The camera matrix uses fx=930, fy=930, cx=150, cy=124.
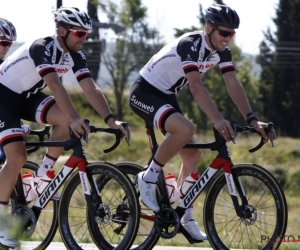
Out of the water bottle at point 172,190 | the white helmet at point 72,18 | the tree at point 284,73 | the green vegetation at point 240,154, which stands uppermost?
the white helmet at point 72,18

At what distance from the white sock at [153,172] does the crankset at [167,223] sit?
0.29 meters

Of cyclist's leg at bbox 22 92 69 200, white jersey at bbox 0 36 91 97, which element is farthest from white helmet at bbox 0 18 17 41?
cyclist's leg at bbox 22 92 69 200

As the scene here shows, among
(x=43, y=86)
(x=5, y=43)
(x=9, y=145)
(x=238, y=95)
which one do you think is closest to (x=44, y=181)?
(x=9, y=145)

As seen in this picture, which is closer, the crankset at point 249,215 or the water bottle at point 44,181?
the crankset at point 249,215

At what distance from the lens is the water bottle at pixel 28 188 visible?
8.35m

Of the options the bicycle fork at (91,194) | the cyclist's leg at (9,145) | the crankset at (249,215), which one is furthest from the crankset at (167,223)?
the cyclist's leg at (9,145)

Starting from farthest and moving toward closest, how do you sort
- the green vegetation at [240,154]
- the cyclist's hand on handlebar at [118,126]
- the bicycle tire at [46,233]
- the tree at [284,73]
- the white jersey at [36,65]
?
the tree at [284,73]
the green vegetation at [240,154]
the bicycle tire at [46,233]
the cyclist's hand on handlebar at [118,126]
the white jersey at [36,65]

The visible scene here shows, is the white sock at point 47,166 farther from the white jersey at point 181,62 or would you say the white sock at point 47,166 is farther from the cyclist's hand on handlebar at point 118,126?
the white jersey at point 181,62

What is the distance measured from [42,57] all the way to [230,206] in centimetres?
202

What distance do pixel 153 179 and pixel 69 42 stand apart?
1384 mm

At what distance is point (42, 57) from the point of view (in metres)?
7.73

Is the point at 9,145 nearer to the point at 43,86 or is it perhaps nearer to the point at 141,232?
the point at 43,86

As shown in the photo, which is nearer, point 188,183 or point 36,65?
point 36,65

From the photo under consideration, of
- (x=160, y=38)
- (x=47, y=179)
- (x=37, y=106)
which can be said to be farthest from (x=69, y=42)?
(x=160, y=38)
